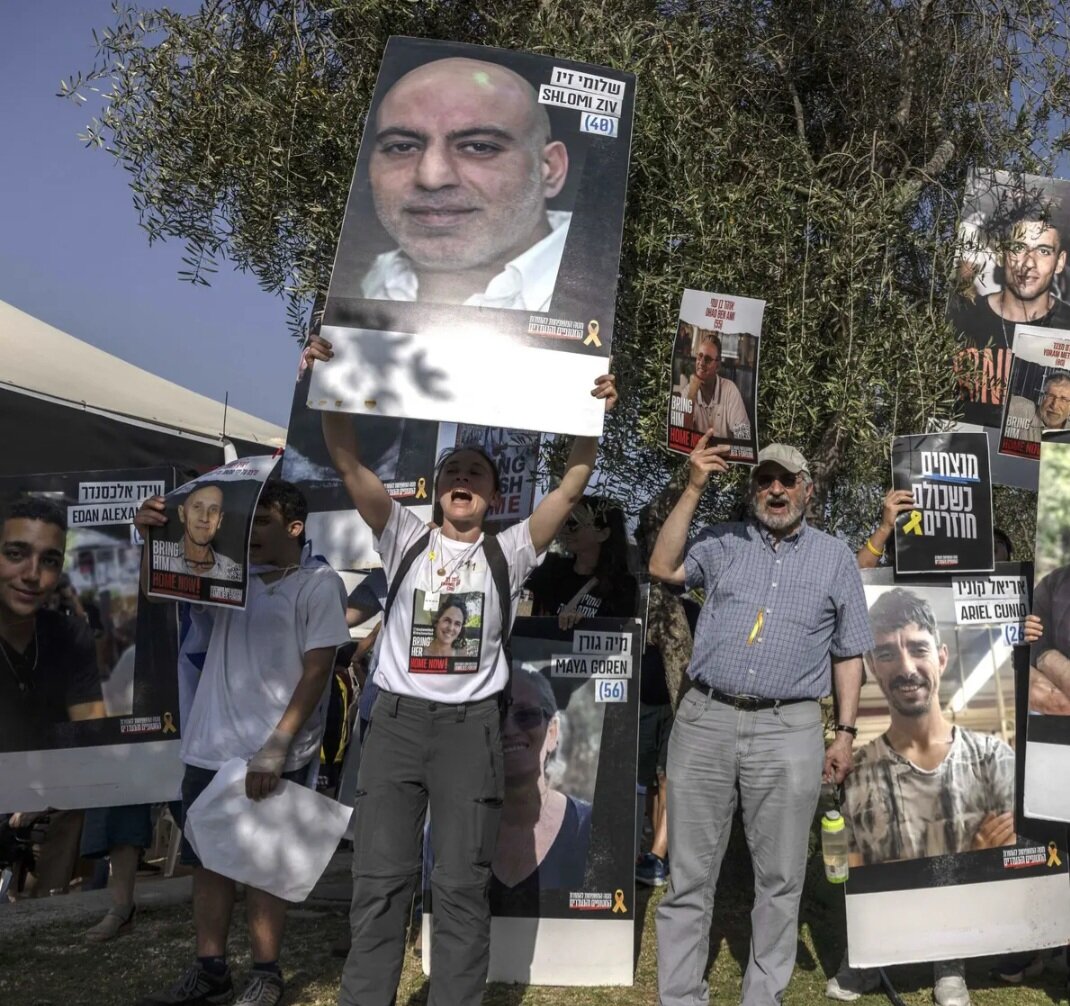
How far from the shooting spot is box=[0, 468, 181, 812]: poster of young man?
20.7 feet

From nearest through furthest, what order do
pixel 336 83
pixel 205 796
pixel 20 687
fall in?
1. pixel 205 796
2. pixel 20 687
3. pixel 336 83

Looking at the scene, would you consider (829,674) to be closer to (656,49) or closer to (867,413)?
(867,413)

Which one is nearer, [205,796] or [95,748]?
[205,796]

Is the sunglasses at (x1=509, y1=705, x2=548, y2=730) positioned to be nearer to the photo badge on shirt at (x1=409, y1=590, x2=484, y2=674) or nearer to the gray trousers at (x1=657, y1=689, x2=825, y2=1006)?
the gray trousers at (x1=657, y1=689, x2=825, y2=1006)

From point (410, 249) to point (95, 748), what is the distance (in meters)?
3.25

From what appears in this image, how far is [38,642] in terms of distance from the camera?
638 centimetres

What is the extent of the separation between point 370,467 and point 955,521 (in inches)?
127

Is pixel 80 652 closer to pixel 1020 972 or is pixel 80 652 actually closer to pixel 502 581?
pixel 502 581

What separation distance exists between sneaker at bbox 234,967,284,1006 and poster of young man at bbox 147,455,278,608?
1.58 m

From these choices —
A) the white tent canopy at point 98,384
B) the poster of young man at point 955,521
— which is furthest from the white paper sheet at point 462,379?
the white tent canopy at point 98,384

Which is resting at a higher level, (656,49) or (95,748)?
(656,49)

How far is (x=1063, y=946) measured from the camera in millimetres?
6238

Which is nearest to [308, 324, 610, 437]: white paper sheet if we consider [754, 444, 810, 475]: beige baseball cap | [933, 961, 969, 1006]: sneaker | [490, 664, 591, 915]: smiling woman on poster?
[754, 444, 810, 475]: beige baseball cap

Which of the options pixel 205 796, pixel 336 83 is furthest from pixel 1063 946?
pixel 336 83
